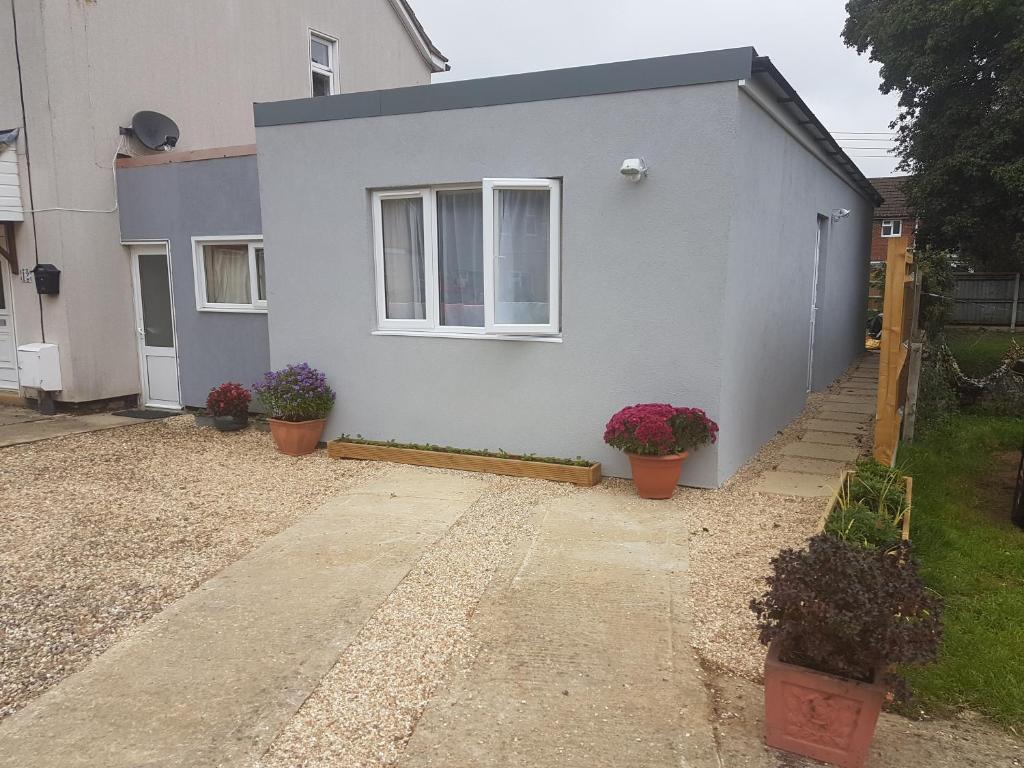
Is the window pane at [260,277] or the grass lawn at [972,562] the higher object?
the window pane at [260,277]

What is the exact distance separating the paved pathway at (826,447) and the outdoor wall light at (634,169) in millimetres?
2753

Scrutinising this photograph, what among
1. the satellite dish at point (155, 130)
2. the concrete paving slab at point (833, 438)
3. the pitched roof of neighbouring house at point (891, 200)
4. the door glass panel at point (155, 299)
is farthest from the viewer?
the pitched roof of neighbouring house at point (891, 200)

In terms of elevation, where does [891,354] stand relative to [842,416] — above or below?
above

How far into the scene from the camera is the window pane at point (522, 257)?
6363 mm

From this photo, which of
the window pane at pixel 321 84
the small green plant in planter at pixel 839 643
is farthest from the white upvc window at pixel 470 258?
the window pane at pixel 321 84

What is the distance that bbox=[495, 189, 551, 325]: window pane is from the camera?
6363 mm

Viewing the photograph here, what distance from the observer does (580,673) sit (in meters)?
3.32

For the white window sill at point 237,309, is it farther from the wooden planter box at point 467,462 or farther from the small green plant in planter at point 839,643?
the small green plant in planter at point 839,643

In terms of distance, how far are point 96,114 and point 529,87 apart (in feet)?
20.8

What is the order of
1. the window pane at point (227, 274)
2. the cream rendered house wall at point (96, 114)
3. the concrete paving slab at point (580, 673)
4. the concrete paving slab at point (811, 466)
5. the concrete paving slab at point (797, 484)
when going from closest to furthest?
the concrete paving slab at point (580, 673) → the concrete paving slab at point (797, 484) → the concrete paving slab at point (811, 466) → the cream rendered house wall at point (96, 114) → the window pane at point (227, 274)

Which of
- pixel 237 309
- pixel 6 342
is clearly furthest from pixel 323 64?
pixel 6 342

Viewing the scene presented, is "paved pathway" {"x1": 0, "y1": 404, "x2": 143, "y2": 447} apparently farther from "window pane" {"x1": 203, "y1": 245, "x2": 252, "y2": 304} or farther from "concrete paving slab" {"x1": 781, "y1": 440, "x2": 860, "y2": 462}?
"concrete paving slab" {"x1": 781, "y1": 440, "x2": 860, "y2": 462}

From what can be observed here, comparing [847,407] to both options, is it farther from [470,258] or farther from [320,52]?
[320,52]

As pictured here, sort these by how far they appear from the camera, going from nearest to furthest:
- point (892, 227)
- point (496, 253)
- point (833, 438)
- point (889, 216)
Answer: point (496, 253), point (833, 438), point (889, 216), point (892, 227)
